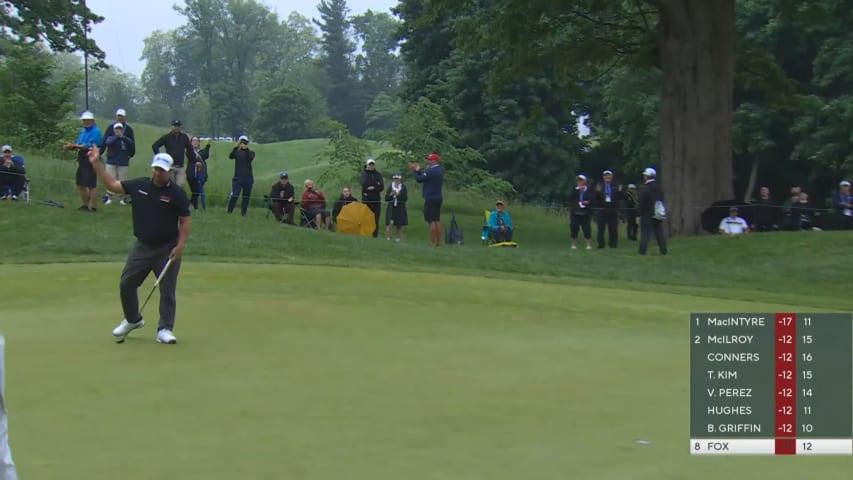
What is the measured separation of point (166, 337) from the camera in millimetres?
10359

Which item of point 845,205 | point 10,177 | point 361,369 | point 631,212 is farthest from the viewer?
point 631,212

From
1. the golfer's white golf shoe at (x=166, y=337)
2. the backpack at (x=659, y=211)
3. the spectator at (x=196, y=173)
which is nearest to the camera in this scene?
the golfer's white golf shoe at (x=166, y=337)

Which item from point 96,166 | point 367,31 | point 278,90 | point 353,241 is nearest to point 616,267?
point 353,241

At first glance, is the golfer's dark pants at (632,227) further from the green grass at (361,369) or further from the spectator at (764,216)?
the green grass at (361,369)

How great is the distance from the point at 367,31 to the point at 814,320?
14389 cm

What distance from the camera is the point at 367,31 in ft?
493

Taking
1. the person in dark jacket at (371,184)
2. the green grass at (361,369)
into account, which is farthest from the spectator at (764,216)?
the person in dark jacket at (371,184)

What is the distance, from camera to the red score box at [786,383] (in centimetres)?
670

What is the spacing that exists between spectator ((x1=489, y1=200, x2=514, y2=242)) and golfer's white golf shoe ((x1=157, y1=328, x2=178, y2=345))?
16058 millimetres

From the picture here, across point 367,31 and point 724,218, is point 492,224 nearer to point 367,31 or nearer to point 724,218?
point 724,218

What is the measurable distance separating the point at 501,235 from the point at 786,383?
61.5ft

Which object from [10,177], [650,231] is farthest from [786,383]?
[10,177]

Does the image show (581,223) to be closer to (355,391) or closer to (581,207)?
(581,207)

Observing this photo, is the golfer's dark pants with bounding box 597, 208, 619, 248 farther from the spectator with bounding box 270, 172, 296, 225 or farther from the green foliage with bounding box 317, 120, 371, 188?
the green foliage with bounding box 317, 120, 371, 188
